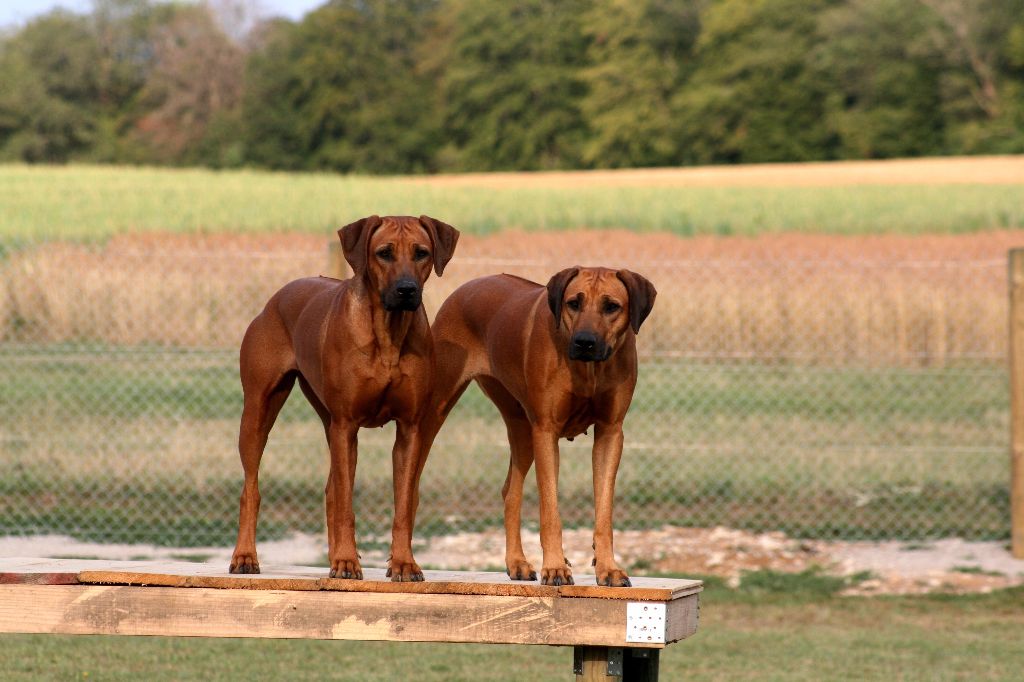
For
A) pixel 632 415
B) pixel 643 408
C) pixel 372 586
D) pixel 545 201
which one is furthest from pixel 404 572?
pixel 545 201

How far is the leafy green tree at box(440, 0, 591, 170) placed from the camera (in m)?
64.4

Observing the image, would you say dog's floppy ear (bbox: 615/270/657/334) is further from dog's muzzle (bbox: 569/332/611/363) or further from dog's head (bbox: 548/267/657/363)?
dog's muzzle (bbox: 569/332/611/363)

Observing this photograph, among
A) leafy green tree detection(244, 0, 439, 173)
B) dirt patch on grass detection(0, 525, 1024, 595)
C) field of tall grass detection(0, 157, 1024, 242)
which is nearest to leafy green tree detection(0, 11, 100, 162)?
leafy green tree detection(244, 0, 439, 173)

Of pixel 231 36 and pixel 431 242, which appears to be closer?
pixel 431 242

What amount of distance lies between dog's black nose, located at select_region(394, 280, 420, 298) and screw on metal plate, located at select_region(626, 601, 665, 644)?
1.16m

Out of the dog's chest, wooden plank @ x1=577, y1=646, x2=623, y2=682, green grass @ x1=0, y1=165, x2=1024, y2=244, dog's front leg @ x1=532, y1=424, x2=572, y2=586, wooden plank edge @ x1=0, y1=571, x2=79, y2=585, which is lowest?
wooden plank @ x1=577, y1=646, x2=623, y2=682

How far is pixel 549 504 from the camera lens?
15.1ft

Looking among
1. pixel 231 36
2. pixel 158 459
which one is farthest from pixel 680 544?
pixel 231 36

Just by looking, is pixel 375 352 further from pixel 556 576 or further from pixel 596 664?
pixel 596 664

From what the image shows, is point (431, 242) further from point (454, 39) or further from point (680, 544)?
point (454, 39)

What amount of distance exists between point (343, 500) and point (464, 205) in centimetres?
3148

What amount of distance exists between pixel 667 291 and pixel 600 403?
35.7 ft

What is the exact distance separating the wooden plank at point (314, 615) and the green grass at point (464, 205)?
20378mm

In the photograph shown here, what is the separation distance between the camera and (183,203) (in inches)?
1432
